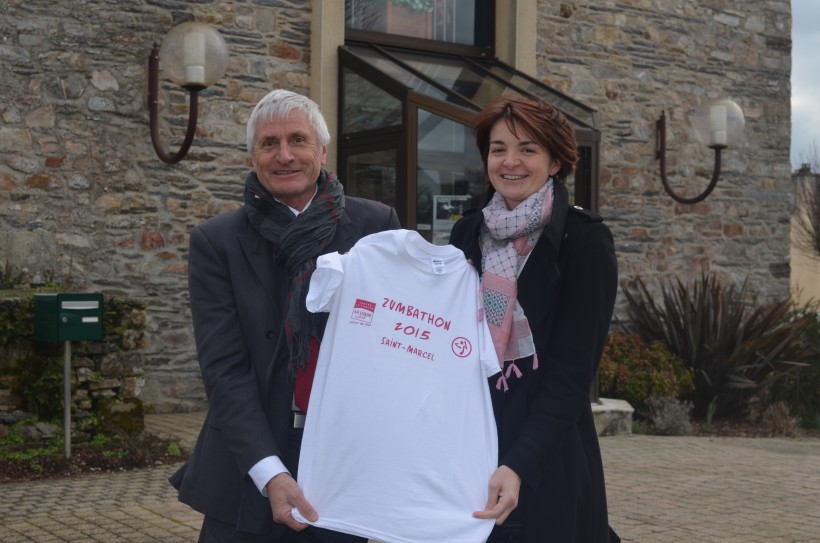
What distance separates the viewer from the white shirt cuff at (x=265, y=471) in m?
2.30

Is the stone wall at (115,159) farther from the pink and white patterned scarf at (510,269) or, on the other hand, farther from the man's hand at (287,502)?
the pink and white patterned scarf at (510,269)

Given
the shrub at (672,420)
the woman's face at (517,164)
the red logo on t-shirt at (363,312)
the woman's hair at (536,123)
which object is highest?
the woman's hair at (536,123)

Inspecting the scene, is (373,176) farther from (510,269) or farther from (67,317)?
(510,269)

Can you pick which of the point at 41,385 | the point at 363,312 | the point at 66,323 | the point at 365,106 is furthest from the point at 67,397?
the point at 363,312

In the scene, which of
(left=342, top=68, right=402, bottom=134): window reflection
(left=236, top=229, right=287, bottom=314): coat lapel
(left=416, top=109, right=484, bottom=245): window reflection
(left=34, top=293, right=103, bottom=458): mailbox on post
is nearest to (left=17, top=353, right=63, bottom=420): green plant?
(left=34, top=293, right=103, bottom=458): mailbox on post

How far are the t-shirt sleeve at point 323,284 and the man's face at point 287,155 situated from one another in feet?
0.85

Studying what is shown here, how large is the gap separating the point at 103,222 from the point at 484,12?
14.4 ft

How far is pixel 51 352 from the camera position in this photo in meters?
6.44

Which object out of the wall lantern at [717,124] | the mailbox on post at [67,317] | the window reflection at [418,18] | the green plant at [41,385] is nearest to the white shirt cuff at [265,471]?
the mailbox on post at [67,317]

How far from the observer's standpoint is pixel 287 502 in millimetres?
2291

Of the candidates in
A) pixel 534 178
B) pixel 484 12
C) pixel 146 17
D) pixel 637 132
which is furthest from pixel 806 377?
pixel 534 178

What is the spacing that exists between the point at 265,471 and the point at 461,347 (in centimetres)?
52

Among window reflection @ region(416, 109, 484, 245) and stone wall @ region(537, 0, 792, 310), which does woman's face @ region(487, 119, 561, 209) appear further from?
stone wall @ region(537, 0, 792, 310)

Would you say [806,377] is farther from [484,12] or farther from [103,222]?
[103,222]
